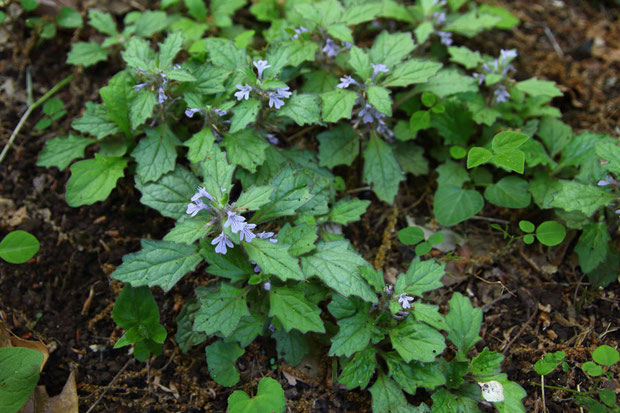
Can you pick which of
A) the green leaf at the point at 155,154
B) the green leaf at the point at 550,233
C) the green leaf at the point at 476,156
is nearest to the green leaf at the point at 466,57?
the green leaf at the point at 476,156

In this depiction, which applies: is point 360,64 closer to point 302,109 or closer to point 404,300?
point 302,109

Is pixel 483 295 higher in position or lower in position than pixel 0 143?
lower

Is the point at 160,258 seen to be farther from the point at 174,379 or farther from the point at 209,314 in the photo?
the point at 174,379

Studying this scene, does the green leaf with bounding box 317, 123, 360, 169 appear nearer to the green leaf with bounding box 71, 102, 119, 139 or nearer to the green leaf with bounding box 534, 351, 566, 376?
the green leaf with bounding box 71, 102, 119, 139

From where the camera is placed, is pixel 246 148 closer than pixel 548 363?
No

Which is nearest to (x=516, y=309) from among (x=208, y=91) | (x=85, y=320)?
(x=208, y=91)

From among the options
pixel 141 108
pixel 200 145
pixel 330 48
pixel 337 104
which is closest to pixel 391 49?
pixel 330 48

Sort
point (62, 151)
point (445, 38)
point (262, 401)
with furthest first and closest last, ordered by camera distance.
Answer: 1. point (445, 38)
2. point (62, 151)
3. point (262, 401)
